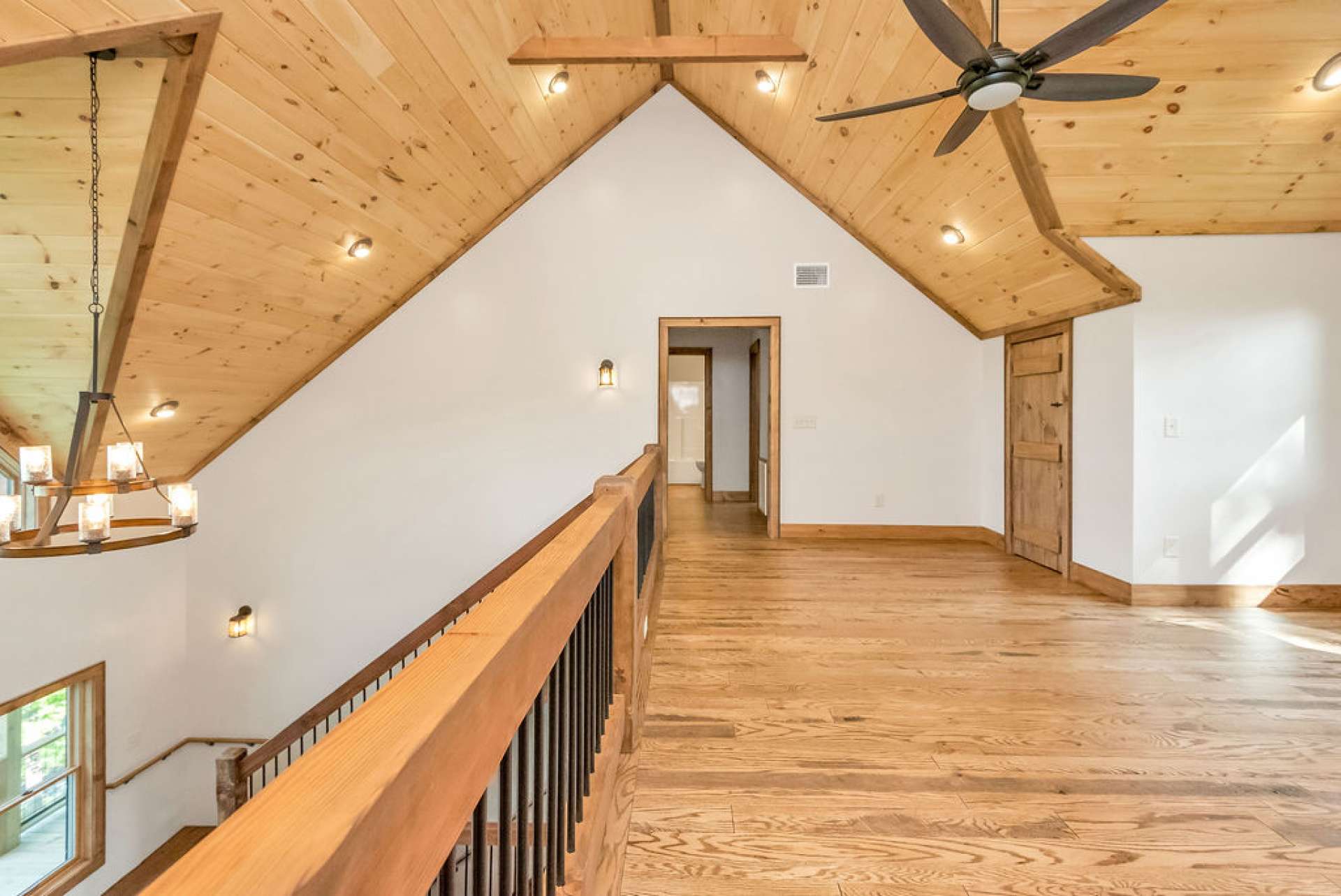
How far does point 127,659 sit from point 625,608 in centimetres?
494

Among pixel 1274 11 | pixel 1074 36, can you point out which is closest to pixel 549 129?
pixel 1074 36

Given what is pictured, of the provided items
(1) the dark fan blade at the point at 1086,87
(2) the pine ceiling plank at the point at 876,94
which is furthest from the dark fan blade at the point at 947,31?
(2) the pine ceiling plank at the point at 876,94

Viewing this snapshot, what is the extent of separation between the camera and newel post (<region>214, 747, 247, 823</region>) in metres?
3.51

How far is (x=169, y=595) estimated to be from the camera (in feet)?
17.4

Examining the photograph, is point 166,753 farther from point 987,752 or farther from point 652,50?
point 652,50

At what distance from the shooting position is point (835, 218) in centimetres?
533

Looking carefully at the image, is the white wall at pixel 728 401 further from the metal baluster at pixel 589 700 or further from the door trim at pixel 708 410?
the metal baluster at pixel 589 700

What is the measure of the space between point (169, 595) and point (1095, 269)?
7.23 m

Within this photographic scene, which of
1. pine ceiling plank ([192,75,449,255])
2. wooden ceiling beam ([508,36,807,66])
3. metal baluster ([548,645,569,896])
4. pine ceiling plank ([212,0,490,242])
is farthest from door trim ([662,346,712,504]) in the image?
metal baluster ([548,645,569,896])

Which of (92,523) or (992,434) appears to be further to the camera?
(992,434)

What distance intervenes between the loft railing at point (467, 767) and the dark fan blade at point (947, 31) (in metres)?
1.73

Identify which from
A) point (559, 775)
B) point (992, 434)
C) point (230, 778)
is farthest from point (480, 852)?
point (992, 434)

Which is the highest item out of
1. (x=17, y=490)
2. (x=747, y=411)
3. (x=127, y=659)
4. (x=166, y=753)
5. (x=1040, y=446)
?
(x=747, y=411)

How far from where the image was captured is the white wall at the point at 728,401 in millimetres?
8383
